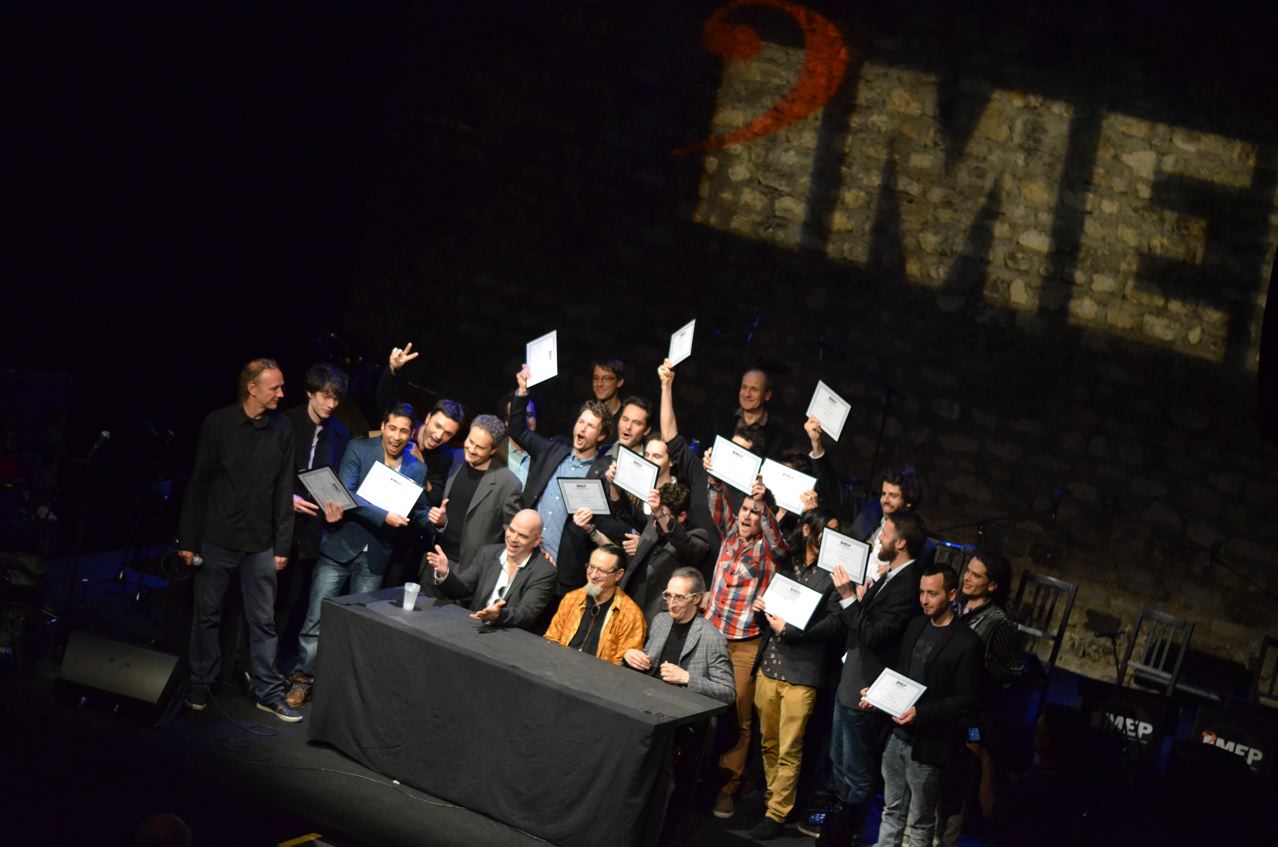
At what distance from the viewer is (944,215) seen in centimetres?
885

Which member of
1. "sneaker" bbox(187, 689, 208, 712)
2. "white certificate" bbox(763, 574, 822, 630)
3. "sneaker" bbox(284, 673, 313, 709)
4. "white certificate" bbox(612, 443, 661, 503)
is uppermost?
"white certificate" bbox(612, 443, 661, 503)

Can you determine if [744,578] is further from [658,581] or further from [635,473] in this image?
[635,473]

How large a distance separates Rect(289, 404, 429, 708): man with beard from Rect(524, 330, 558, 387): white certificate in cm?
86

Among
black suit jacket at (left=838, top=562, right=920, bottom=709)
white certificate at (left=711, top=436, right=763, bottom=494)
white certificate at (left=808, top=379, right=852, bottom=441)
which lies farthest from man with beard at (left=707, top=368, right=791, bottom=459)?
black suit jacket at (left=838, top=562, right=920, bottom=709)

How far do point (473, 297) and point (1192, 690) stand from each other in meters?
5.60

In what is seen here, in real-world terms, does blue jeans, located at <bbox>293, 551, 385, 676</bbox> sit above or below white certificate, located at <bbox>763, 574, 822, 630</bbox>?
below

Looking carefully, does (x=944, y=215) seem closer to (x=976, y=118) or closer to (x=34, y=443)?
(x=976, y=118)

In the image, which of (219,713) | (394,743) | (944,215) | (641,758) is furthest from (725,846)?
(944,215)

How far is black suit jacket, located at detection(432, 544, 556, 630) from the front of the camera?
18.6 feet

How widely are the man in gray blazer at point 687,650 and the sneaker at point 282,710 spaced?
1.64 meters

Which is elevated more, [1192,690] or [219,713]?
[1192,690]

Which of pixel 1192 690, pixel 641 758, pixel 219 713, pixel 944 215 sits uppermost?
pixel 944 215

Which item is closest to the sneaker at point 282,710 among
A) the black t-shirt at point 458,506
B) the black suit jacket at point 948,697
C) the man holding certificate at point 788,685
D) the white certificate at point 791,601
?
Result: the black t-shirt at point 458,506

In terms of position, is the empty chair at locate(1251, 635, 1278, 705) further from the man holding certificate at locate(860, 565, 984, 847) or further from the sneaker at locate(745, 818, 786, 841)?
the sneaker at locate(745, 818, 786, 841)
